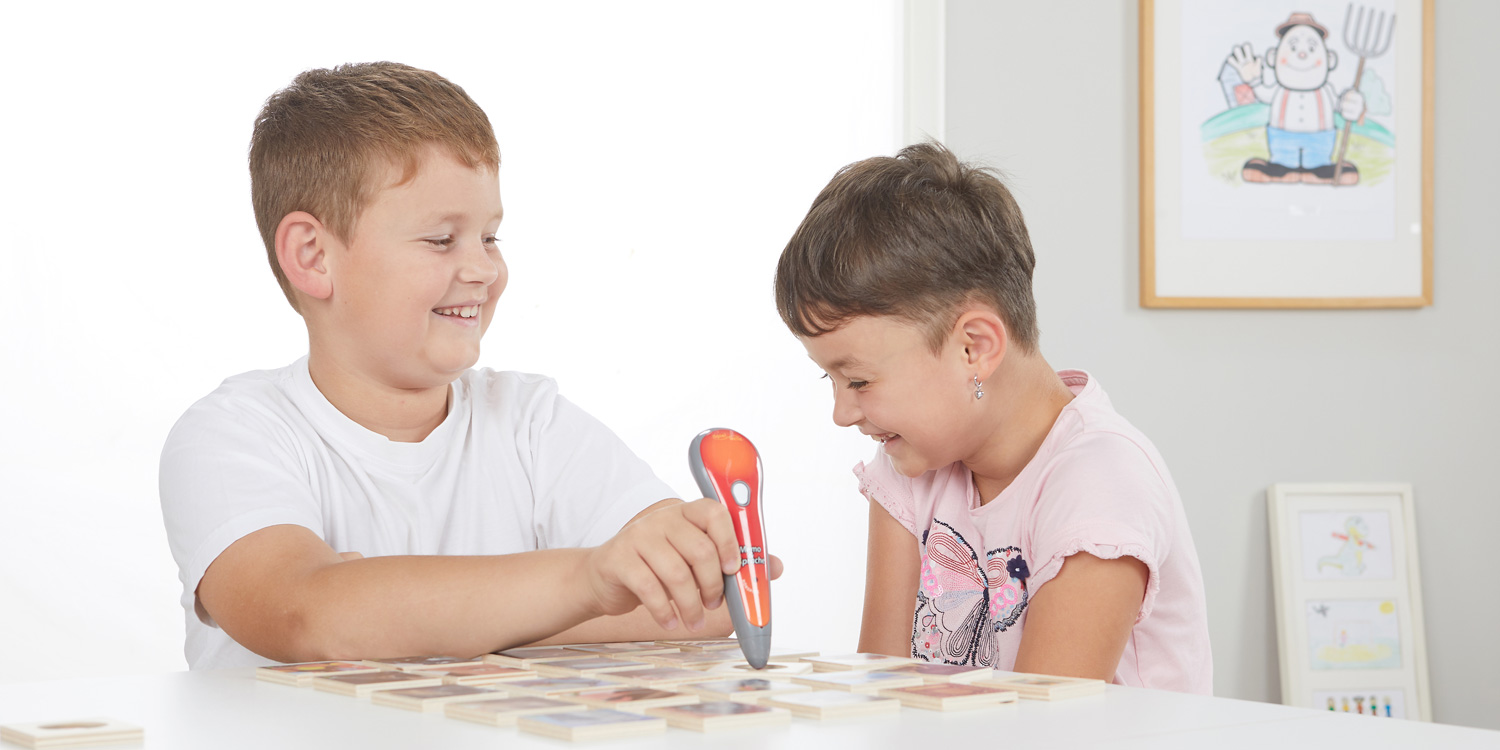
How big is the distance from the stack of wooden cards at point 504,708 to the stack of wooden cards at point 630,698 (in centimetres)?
1

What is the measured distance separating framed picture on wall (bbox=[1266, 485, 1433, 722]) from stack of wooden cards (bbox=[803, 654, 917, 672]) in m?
1.80

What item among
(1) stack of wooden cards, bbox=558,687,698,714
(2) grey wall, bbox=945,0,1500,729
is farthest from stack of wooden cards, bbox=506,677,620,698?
(2) grey wall, bbox=945,0,1500,729

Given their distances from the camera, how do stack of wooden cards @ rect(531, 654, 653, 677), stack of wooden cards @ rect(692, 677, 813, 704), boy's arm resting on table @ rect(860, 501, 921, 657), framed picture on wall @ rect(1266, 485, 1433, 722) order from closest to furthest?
1. stack of wooden cards @ rect(692, 677, 813, 704)
2. stack of wooden cards @ rect(531, 654, 653, 677)
3. boy's arm resting on table @ rect(860, 501, 921, 657)
4. framed picture on wall @ rect(1266, 485, 1433, 722)

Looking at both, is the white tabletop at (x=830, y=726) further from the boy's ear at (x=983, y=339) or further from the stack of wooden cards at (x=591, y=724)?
the boy's ear at (x=983, y=339)

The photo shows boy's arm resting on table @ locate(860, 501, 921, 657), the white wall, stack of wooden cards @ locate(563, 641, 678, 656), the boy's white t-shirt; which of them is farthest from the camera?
the white wall

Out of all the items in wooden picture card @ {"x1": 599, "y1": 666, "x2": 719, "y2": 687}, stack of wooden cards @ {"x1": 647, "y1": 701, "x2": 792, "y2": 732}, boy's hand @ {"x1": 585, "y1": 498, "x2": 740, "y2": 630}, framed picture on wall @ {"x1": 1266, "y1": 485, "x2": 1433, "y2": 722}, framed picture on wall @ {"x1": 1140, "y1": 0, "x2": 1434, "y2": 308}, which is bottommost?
framed picture on wall @ {"x1": 1266, "y1": 485, "x2": 1433, "y2": 722}

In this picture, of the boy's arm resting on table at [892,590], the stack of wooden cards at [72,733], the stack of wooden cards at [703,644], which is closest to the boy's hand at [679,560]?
the stack of wooden cards at [703,644]

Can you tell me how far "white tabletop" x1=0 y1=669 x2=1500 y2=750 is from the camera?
541mm

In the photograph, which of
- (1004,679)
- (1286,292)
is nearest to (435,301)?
(1004,679)

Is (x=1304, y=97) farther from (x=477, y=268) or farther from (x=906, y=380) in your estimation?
(x=477, y=268)

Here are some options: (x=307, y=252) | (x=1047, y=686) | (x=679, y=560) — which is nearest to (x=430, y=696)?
(x=679, y=560)

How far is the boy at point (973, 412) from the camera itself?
3.60 ft

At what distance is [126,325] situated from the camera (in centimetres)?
194

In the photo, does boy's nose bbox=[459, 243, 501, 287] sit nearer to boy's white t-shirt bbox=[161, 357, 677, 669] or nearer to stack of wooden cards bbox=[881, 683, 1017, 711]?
boy's white t-shirt bbox=[161, 357, 677, 669]
